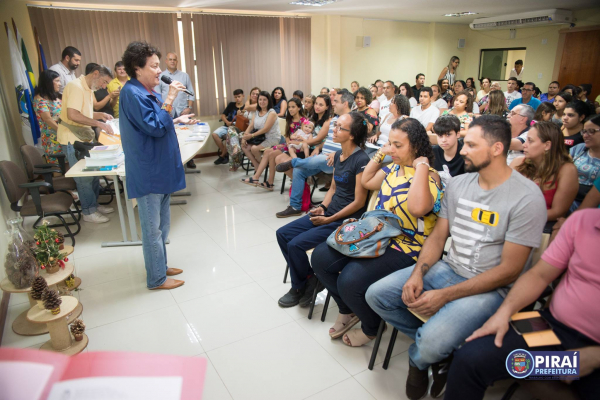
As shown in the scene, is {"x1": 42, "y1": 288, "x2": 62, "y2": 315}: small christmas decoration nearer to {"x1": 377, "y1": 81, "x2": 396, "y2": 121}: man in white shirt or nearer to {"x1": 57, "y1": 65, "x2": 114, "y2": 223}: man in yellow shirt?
{"x1": 57, "y1": 65, "x2": 114, "y2": 223}: man in yellow shirt

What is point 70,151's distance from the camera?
4023 mm

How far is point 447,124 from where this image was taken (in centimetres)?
306

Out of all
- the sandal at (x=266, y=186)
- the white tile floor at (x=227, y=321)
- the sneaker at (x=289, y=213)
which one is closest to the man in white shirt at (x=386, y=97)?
the sandal at (x=266, y=186)

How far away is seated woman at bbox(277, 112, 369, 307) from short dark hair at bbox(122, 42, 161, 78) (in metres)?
1.30

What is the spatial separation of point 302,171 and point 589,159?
2592 millimetres

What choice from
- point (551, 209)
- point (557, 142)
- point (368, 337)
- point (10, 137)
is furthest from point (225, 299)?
point (10, 137)

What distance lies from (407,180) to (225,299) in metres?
1.50

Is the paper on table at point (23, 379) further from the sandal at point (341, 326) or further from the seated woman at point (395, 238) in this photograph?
the sandal at point (341, 326)

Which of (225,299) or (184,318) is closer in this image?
(184,318)

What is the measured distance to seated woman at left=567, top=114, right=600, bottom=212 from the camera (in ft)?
8.46

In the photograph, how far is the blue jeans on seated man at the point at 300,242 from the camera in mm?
2428

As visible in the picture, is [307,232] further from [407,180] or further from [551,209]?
[551,209]

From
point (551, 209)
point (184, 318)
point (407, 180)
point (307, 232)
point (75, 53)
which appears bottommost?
point (184, 318)

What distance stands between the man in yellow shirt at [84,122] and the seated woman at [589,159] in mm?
4123
